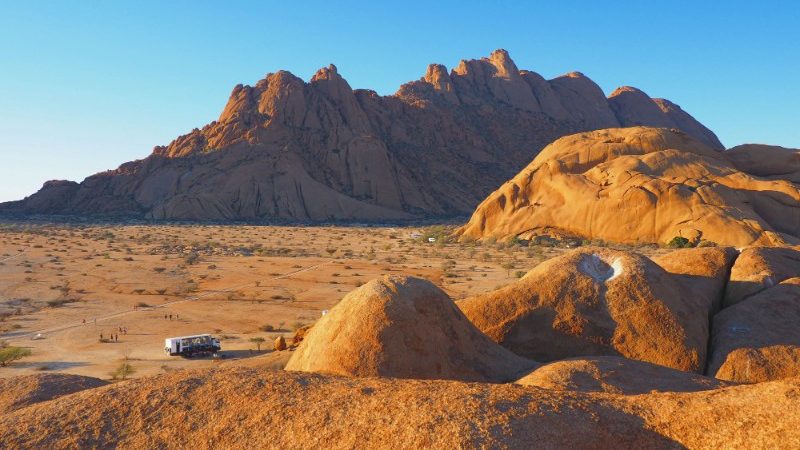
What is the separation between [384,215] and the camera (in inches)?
3371

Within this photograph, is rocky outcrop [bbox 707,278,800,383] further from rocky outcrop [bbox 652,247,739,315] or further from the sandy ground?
the sandy ground

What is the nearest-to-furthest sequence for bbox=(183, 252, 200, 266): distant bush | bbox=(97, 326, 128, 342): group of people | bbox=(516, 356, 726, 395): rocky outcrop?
bbox=(516, 356, 726, 395): rocky outcrop → bbox=(97, 326, 128, 342): group of people → bbox=(183, 252, 200, 266): distant bush

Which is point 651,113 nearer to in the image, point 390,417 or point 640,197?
point 640,197

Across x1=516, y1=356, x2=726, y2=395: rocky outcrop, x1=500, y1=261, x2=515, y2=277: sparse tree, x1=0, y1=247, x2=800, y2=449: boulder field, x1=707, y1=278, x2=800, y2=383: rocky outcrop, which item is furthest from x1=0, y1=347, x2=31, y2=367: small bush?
x1=500, y1=261, x2=515, y2=277: sparse tree

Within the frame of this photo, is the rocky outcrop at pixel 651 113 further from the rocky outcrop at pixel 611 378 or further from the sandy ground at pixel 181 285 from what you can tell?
the rocky outcrop at pixel 611 378

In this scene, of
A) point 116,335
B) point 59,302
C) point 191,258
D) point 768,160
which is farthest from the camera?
point 768,160

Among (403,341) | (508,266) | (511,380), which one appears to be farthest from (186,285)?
(511,380)

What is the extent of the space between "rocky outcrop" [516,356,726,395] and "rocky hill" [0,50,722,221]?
2963 inches

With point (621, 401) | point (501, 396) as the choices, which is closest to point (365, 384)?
point (501, 396)

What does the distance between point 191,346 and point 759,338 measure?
12213mm

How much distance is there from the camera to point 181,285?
87.3 ft

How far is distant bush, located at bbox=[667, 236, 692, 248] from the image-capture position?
33.2 meters

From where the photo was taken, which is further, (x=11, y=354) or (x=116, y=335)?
(x=116, y=335)

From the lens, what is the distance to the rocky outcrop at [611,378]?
6.32 m
